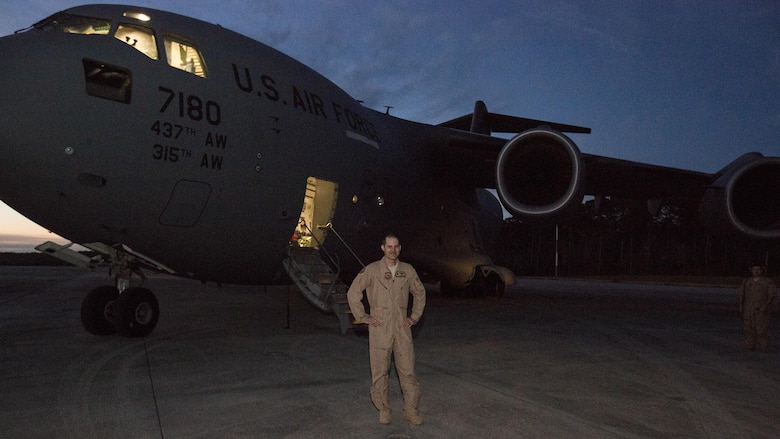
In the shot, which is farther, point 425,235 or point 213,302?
point 213,302

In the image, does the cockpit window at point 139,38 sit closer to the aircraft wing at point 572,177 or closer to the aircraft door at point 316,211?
the aircraft door at point 316,211

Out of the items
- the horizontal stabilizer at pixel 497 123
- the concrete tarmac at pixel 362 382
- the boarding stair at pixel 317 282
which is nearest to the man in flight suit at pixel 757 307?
the concrete tarmac at pixel 362 382

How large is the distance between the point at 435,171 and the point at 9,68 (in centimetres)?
Result: 865

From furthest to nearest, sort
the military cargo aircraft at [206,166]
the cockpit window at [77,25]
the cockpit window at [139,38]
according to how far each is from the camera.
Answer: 1. the cockpit window at [139,38]
2. the cockpit window at [77,25]
3. the military cargo aircraft at [206,166]

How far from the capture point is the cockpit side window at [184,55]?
22.1 ft

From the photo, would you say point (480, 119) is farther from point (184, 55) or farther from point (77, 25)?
point (77, 25)

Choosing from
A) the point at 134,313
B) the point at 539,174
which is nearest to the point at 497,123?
the point at 539,174

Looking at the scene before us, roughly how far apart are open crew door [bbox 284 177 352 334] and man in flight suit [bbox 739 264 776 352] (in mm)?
5758

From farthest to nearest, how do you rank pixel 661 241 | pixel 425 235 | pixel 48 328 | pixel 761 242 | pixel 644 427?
1. pixel 661 241
2. pixel 425 235
3. pixel 761 242
4. pixel 48 328
5. pixel 644 427

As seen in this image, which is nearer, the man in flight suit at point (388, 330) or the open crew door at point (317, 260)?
the man in flight suit at point (388, 330)

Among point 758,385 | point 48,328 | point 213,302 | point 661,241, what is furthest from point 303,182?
point 661,241

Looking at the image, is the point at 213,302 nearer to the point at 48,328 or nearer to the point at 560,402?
the point at 48,328

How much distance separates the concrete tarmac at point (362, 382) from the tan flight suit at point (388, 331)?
254mm

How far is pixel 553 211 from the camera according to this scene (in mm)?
9195
